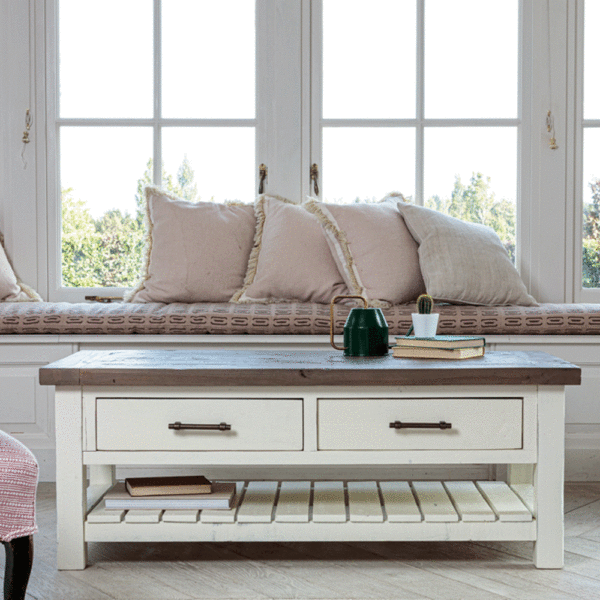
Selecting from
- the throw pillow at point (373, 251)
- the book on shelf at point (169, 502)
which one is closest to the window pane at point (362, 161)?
the throw pillow at point (373, 251)

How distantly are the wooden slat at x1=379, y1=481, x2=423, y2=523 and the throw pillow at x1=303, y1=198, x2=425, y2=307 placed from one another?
0.79m

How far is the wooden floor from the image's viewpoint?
5.34ft

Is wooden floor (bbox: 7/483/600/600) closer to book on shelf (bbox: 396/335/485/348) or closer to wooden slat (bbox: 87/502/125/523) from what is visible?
wooden slat (bbox: 87/502/125/523)

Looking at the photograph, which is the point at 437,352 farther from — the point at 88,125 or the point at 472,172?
the point at 88,125

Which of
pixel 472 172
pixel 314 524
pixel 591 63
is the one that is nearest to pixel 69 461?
pixel 314 524

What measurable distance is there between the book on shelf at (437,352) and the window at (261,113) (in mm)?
1385

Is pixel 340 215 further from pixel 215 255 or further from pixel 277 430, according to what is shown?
pixel 277 430

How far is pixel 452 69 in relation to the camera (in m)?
3.17

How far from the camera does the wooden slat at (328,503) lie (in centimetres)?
174

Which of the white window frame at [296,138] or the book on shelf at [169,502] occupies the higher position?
the white window frame at [296,138]

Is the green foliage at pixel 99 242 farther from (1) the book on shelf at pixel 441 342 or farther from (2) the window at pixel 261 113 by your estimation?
(1) the book on shelf at pixel 441 342

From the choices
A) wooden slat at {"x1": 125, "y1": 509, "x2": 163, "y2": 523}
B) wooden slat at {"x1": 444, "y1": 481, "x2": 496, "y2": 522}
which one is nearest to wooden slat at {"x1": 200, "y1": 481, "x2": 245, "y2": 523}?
wooden slat at {"x1": 125, "y1": 509, "x2": 163, "y2": 523}

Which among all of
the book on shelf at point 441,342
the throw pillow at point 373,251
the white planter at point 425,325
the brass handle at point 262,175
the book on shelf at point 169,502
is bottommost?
the book on shelf at point 169,502

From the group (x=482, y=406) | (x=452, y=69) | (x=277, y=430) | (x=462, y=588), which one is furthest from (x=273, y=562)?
(x=452, y=69)
